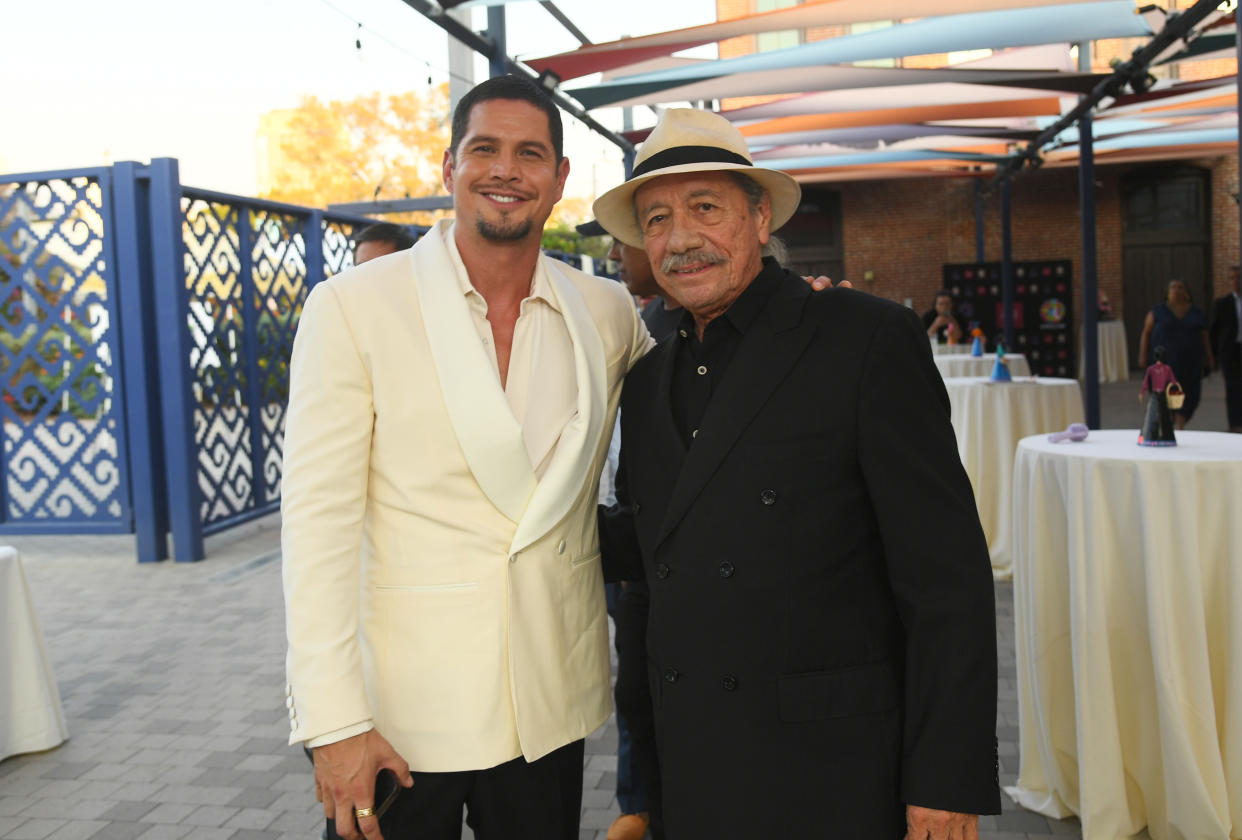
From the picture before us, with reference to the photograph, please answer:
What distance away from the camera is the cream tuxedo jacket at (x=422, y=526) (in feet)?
5.48

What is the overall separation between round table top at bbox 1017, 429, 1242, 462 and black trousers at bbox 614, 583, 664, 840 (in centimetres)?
138

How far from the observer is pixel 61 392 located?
7.41 meters

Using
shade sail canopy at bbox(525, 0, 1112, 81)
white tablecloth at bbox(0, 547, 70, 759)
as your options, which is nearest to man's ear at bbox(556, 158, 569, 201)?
white tablecloth at bbox(0, 547, 70, 759)

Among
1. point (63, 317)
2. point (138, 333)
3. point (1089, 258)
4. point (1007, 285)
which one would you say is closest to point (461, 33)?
point (138, 333)

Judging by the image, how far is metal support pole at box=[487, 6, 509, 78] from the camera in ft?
21.8

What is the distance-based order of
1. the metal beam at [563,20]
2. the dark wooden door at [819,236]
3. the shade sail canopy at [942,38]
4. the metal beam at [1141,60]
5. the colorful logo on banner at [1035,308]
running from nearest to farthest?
the metal beam at [1141,60] < the shade sail canopy at [942,38] < the metal beam at [563,20] < the colorful logo on banner at [1035,308] < the dark wooden door at [819,236]

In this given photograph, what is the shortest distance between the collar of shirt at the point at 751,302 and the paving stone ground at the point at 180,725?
191 cm

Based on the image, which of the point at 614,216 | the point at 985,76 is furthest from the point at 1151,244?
the point at 614,216

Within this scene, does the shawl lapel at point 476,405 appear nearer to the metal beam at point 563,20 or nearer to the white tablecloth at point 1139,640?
the white tablecloth at point 1139,640

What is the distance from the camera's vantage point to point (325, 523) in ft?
5.46

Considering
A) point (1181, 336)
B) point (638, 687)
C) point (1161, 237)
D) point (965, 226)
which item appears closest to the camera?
point (638, 687)

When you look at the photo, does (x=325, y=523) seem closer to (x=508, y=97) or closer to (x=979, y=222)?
(x=508, y=97)

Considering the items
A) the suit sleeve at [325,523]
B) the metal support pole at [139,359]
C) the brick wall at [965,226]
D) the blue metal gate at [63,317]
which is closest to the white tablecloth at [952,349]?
the metal support pole at [139,359]

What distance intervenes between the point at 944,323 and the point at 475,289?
11157 mm
